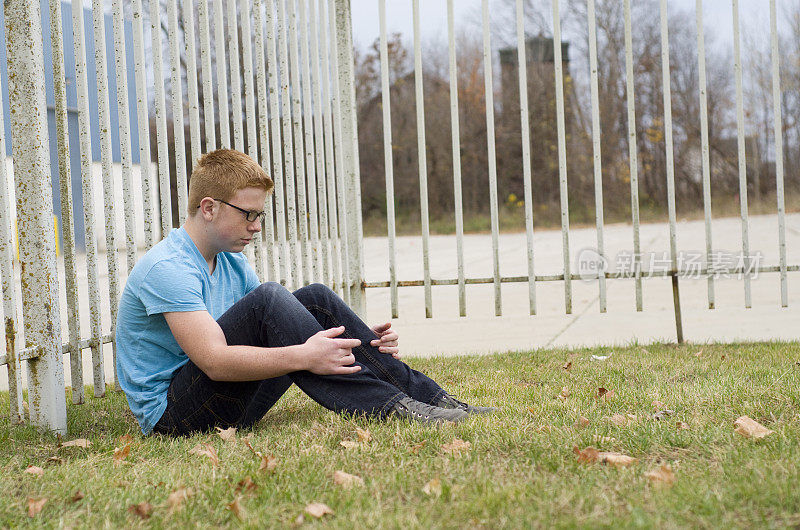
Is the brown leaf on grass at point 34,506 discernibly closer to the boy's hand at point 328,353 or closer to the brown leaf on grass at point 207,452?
the brown leaf on grass at point 207,452

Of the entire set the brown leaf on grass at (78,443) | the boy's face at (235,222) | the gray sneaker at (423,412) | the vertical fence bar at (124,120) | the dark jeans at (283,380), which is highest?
the vertical fence bar at (124,120)

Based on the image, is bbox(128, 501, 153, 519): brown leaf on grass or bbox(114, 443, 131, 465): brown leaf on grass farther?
bbox(114, 443, 131, 465): brown leaf on grass

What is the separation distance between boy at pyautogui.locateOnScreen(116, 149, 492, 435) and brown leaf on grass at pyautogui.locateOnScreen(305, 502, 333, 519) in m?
→ 0.70

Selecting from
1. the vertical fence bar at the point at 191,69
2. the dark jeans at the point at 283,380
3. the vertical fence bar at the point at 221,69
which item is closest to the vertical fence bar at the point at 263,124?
the vertical fence bar at the point at 221,69

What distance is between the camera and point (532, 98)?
1078 inches

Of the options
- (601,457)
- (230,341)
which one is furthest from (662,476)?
(230,341)

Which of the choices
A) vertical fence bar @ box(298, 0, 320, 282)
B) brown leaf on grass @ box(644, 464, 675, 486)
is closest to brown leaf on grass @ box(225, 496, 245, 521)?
brown leaf on grass @ box(644, 464, 675, 486)

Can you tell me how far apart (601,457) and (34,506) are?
1.47 metres

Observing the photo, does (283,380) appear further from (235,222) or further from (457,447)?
(457,447)

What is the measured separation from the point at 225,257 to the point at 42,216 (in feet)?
2.16

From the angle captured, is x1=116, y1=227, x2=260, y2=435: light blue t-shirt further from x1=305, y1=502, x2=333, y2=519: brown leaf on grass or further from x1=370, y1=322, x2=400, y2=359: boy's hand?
x1=305, y1=502, x2=333, y2=519: brown leaf on grass

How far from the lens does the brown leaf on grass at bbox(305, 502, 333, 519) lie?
1894 millimetres

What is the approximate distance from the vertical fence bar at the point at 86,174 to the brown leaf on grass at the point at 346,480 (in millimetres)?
1646

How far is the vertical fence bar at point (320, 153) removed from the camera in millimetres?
5066
